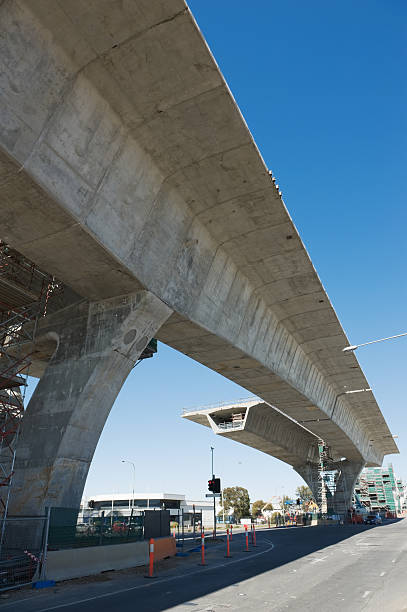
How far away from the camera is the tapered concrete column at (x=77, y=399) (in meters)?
12.0

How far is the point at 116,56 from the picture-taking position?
9.47 metres

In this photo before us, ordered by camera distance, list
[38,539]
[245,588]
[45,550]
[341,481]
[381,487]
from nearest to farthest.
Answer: [245,588]
[45,550]
[38,539]
[341,481]
[381,487]

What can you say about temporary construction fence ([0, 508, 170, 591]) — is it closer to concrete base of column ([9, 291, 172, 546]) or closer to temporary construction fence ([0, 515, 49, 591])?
temporary construction fence ([0, 515, 49, 591])

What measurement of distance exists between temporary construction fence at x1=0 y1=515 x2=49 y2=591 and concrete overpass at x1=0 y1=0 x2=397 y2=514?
471mm

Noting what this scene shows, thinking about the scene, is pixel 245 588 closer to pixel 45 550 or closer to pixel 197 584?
pixel 197 584

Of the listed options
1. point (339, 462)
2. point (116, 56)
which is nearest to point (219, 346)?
point (116, 56)

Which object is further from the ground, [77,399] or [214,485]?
[77,399]

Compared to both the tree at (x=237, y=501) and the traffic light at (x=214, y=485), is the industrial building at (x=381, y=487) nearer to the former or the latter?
the tree at (x=237, y=501)

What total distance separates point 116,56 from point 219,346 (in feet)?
35.1

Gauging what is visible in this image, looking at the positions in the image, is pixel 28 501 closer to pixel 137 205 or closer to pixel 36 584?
Answer: pixel 36 584

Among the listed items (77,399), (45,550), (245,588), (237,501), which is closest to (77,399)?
(77,399)

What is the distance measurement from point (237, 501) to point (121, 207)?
9292 cm

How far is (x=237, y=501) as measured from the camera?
93125mm

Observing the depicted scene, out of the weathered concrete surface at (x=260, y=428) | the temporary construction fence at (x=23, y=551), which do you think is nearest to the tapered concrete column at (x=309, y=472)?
the weathered concrete surface at (x=260, y=428)
